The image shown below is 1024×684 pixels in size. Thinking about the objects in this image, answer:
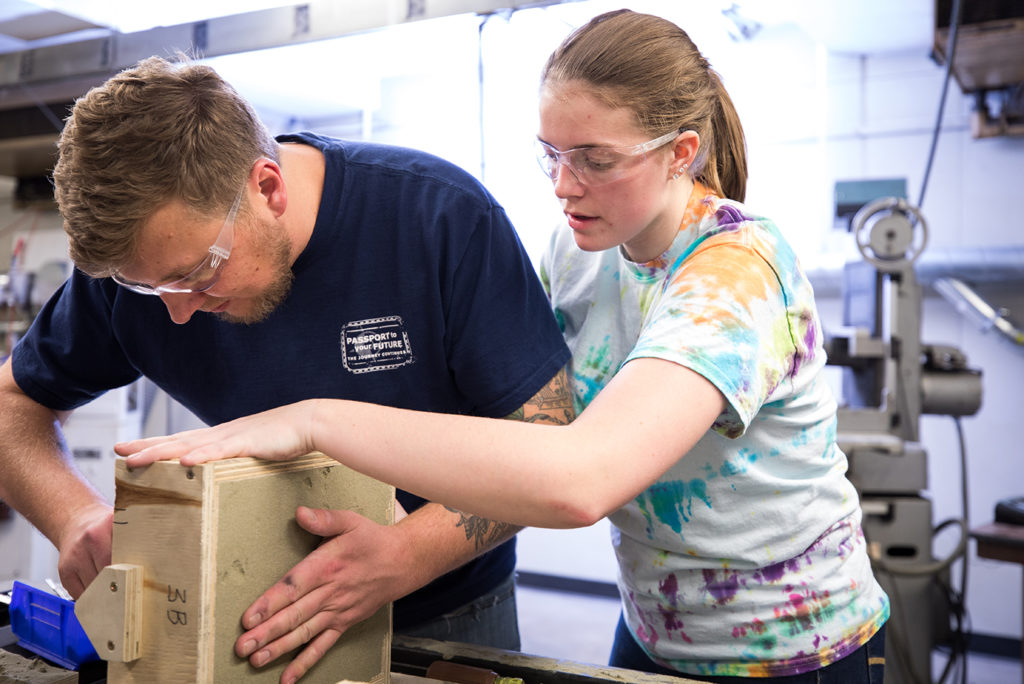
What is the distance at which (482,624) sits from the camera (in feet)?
4.13

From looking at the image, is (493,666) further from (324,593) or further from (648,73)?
(648,73)

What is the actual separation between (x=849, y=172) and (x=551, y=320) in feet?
11.1

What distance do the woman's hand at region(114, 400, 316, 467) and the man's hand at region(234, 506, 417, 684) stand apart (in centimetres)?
10

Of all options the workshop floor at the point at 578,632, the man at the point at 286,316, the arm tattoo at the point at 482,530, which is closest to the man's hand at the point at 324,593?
the man at the point at 286,316

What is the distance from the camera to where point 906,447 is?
2.49 metres

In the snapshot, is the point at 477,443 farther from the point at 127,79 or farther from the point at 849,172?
the point at 849,172

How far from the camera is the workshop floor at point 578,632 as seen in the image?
11.8 ft

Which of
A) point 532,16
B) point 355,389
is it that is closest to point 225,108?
point 355,389

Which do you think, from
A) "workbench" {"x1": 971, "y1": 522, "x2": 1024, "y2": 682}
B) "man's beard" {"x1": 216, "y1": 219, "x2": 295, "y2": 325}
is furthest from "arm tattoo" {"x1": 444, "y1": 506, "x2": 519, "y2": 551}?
"workbench" {"x1": 971, "y1": 522, "x2": 1024, "y2": 682}

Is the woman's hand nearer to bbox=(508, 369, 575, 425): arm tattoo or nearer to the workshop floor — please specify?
bbox=(508, 369, 575, 425): arm tattoo

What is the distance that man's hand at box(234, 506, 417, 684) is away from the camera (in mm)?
819

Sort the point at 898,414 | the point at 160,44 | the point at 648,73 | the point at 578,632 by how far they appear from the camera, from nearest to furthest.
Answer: the point at 648,73 → the point at 160,44 → the point at 898,414 → the point at 578,632

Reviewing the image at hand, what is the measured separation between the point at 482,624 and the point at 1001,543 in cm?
183

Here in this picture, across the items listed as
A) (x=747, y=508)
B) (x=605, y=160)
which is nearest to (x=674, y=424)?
(x=747, y=508)
